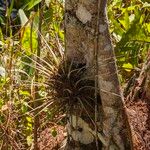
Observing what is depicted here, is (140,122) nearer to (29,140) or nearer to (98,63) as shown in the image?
(98,63)

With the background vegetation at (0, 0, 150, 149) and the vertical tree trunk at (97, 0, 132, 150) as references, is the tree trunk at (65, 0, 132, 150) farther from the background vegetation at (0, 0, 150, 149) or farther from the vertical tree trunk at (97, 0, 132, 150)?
the background vegetation at (0, 0, 150, 149)

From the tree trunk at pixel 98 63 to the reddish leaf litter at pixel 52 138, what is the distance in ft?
1.17

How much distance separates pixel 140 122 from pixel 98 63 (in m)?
0.34

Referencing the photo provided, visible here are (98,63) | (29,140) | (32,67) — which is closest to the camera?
(98,63)

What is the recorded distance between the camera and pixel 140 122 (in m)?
1.46

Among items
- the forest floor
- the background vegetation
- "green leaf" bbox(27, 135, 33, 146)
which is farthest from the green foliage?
"green leaf" bbox(27, 135, 33, 146)

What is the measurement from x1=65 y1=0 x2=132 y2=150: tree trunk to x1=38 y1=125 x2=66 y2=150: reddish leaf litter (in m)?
0.36

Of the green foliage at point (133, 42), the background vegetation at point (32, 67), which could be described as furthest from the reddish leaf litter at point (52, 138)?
the green foliage at point (133, 42)

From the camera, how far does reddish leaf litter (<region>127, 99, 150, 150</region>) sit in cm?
139

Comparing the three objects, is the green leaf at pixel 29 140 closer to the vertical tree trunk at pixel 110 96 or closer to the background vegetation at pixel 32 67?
the background vegetation at pixel 32 67

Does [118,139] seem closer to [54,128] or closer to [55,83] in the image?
[55,83]

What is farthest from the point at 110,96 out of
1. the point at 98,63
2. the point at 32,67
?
the point at 32,67

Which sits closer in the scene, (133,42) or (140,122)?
(140,122)

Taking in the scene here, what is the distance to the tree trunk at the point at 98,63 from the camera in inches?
46.3
